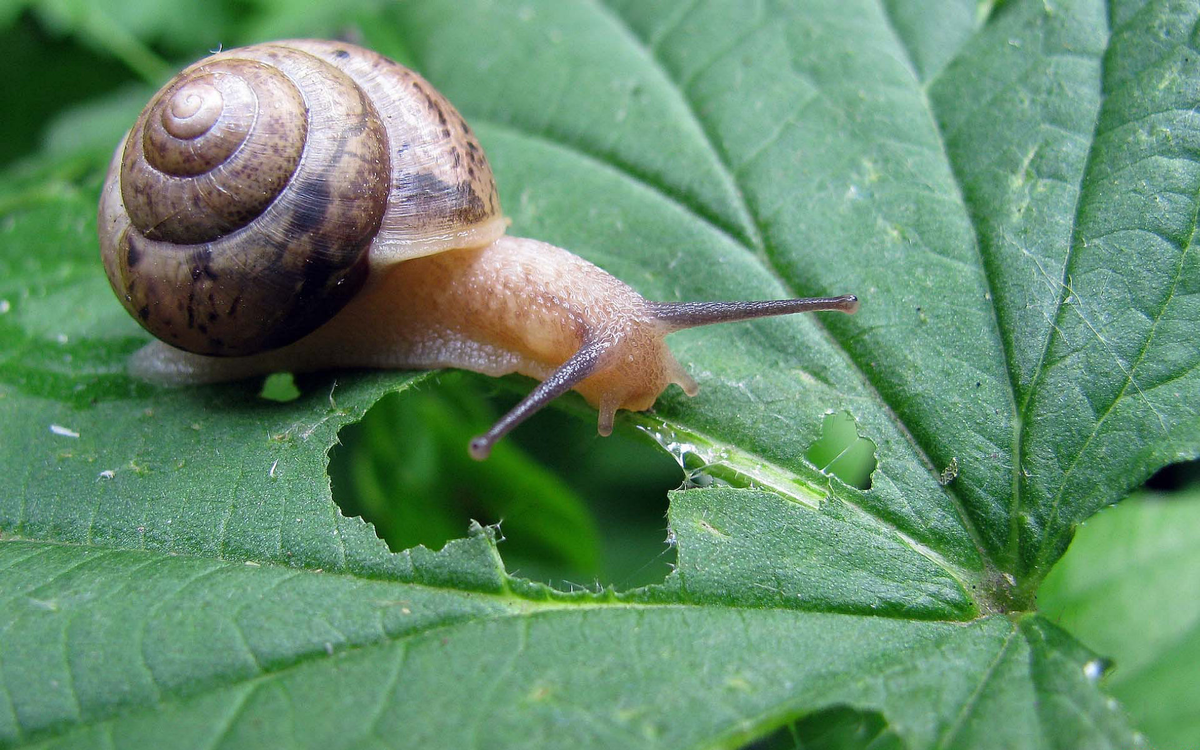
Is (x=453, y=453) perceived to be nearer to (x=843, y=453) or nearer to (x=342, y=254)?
(x=342, y=254)

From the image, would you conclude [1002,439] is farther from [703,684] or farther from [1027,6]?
[1027,6]

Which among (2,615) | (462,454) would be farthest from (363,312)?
(2,615)

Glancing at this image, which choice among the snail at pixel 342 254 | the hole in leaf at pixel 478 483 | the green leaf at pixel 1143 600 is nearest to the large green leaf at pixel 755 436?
the snail at pixel 342 254

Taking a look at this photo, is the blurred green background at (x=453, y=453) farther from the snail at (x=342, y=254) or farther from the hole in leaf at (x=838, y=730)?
the hole in leaf at (x=838, y=730)

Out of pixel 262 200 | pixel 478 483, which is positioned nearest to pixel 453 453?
pixel 478 483

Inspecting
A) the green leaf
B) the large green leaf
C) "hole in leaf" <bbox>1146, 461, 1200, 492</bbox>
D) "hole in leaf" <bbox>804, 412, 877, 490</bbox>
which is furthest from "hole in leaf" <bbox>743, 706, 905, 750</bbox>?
"hole in leaf" <bbox>1146, 461, 1200, 492</bbox>

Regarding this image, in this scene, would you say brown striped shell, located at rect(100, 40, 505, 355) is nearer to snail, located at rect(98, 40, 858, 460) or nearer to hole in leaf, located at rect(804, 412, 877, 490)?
snail, located at rect(98, 40, 858, 460)
